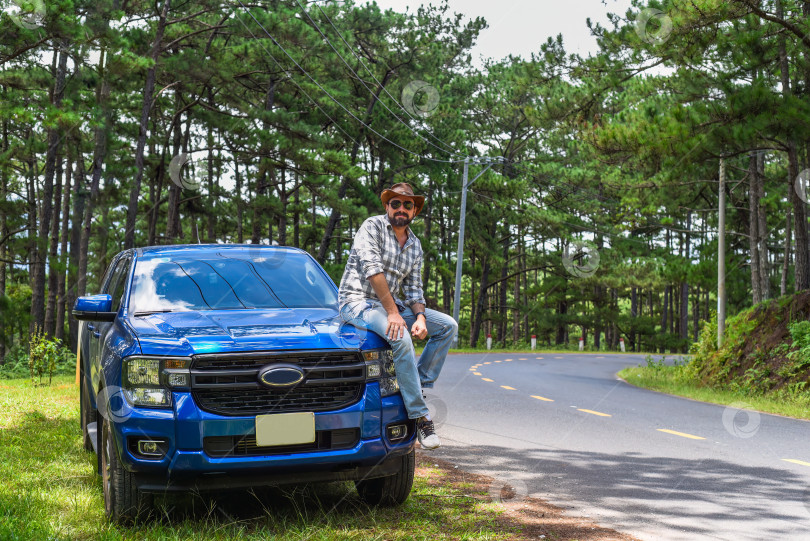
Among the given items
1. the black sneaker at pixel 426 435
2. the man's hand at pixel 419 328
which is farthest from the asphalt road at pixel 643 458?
the man's hand at pixel 419 328

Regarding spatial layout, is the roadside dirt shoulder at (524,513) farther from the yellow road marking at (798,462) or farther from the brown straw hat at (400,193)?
the yellow road marking at (798,462)

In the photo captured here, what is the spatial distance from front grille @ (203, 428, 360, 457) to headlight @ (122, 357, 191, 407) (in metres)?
0.35

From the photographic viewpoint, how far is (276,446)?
4238mm

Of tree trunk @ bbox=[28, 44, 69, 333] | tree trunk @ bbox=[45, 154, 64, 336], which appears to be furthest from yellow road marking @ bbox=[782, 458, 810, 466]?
tree trunk @ bbox=[28, 44, 69, 333]

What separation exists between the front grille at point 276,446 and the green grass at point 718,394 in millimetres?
9054

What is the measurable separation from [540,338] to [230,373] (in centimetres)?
6394

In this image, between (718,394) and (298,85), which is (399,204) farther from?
(298,85)

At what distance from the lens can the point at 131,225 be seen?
22.0 metres

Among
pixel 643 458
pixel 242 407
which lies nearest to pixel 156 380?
pixel 242 407

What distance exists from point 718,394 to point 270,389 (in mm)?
12302

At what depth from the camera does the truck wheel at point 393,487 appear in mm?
4895

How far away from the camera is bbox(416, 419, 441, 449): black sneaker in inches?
186

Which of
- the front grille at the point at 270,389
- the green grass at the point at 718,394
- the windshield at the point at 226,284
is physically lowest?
the green grass at the point at 718,394

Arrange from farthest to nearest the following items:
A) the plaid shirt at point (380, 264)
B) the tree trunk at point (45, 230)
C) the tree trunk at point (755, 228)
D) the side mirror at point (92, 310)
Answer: the tree trunk at point (755, 228) → the tree trunk at point (45, 230) → the plaid shirt at point (380, 264) → the side mirror at point (92, 310)
